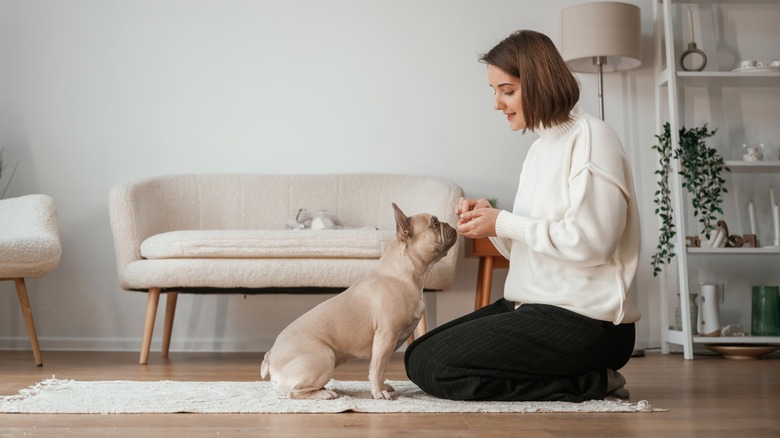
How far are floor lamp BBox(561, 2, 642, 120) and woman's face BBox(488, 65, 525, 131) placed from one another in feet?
6.71

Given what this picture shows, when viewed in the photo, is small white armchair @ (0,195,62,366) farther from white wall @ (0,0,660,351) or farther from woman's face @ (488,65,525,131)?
woman's face @ (488,65,525,131)

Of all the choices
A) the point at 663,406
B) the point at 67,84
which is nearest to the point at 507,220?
the point at 663,406

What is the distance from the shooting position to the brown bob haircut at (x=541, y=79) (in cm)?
221

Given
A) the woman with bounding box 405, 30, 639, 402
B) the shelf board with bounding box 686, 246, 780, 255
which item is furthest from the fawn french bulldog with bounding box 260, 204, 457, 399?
the shelf board with bounding box 686, 246, 780, 255

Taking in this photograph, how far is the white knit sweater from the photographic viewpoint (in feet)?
6.92

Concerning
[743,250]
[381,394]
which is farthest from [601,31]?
[381,394]

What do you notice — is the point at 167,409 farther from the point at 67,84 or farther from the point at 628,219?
the point at 67,84

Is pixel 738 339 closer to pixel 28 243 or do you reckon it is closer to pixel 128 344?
pixel 128 344

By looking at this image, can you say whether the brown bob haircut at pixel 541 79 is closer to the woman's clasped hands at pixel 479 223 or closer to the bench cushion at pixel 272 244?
the woman's clasped hands at pixel 479 223

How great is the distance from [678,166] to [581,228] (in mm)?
2184

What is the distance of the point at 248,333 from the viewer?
446 centimetres

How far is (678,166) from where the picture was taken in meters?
4.06

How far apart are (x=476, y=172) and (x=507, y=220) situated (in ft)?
8.00

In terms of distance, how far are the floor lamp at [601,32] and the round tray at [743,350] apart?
1.27 meters
